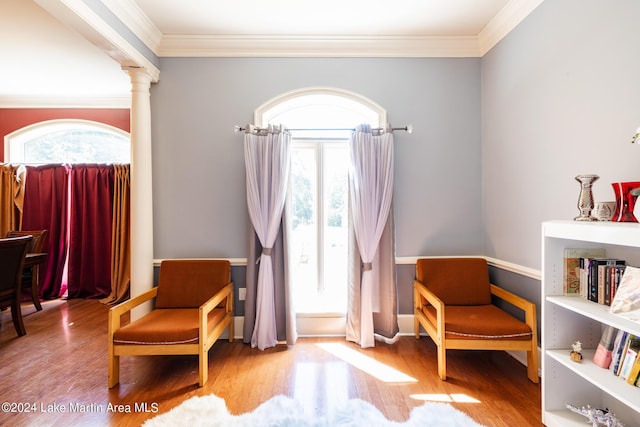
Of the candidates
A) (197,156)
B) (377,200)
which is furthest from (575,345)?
(197,156)

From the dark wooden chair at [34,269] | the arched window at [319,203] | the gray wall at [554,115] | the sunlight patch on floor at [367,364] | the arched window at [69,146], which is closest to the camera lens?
the gray wall at [554,115]

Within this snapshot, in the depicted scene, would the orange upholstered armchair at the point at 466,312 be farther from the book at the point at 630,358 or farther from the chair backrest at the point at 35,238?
the chair backrest at the point at 35,238

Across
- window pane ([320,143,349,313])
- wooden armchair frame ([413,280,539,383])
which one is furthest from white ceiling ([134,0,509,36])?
wooden armchair frame ([413,280,539,383])

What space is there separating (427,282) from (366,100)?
1.79 m

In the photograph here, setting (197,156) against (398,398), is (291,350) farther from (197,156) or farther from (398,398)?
(197,156)

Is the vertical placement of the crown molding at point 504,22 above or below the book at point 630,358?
above

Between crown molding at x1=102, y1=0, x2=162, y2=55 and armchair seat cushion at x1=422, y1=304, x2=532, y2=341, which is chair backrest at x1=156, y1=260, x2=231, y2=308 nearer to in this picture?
armchair seat cushion at x1=422, y1=304, x2=532, y2=341

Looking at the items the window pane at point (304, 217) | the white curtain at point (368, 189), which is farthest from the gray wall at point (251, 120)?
the window pane at point (304, 217)

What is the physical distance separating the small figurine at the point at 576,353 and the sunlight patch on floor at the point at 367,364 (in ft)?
3.21

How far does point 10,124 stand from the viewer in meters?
4.41

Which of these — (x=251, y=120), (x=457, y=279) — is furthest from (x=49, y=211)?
(x=457, y=279)

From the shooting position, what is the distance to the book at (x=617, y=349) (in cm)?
147

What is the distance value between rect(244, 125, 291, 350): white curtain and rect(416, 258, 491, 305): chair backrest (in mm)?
1381

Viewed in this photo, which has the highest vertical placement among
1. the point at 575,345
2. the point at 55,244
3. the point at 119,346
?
the point at 55,244
